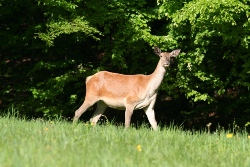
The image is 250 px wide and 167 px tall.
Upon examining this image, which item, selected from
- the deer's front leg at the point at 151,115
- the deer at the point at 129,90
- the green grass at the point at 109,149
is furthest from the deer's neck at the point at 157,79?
the green grass at the point at 109,149

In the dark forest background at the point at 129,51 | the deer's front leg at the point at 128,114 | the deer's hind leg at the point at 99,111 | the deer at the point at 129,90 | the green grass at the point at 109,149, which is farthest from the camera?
the dark forest background at the point at 129,51

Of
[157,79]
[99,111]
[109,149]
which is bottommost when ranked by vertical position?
[99,111]

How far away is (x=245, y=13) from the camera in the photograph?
519 inches

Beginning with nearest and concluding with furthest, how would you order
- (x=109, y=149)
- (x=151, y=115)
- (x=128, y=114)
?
(x=109, y=149)
(x=151, y=115)
(x=128, y=114)

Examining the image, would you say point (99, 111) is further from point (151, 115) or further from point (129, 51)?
point (129, 51)

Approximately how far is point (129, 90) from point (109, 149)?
6.69m

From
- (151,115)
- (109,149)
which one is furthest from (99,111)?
(109,149)

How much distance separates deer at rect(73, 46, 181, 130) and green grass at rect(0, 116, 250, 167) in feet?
12.7

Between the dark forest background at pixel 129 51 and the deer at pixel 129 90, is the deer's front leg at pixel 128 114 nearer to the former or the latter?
the deer at pixel 129 90

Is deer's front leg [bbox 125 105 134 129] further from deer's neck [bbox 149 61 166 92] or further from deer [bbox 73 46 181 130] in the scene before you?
deer's neck [bbox 149 61 166 92]

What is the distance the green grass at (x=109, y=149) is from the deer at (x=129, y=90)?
388cm

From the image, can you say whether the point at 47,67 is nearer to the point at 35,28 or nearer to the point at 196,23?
the point at 35,28

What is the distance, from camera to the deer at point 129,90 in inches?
497

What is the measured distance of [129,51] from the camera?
53.3 ft
